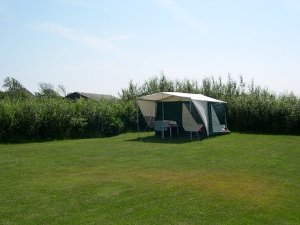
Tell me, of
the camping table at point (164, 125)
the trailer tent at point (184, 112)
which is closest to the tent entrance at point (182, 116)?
the trailer tent at point (184, 112)

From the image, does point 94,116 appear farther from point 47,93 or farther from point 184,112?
point 47,93

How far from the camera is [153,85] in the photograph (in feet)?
87.8

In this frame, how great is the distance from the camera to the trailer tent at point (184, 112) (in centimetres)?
1658

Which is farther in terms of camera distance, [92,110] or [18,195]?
[92,110]

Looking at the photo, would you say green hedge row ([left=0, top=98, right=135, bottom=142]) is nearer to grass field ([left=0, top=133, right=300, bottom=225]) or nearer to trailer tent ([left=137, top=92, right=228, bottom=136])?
trailer tent ([left=137, top=92, right=228, bottom=136])

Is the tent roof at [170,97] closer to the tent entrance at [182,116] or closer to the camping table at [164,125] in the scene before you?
the tent entrance at [182,116]

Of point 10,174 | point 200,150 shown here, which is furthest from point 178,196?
point 200,150

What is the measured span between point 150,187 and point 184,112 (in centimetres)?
1116

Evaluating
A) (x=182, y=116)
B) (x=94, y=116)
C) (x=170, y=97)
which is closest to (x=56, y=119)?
(x=94, y=116)

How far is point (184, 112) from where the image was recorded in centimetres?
1780

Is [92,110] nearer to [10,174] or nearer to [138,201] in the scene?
[10,174]

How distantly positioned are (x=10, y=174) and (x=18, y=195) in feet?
6.52

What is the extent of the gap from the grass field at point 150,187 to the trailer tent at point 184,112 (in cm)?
518

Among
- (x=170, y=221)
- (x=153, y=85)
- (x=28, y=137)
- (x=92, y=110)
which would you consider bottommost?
(x=170, y=221)
